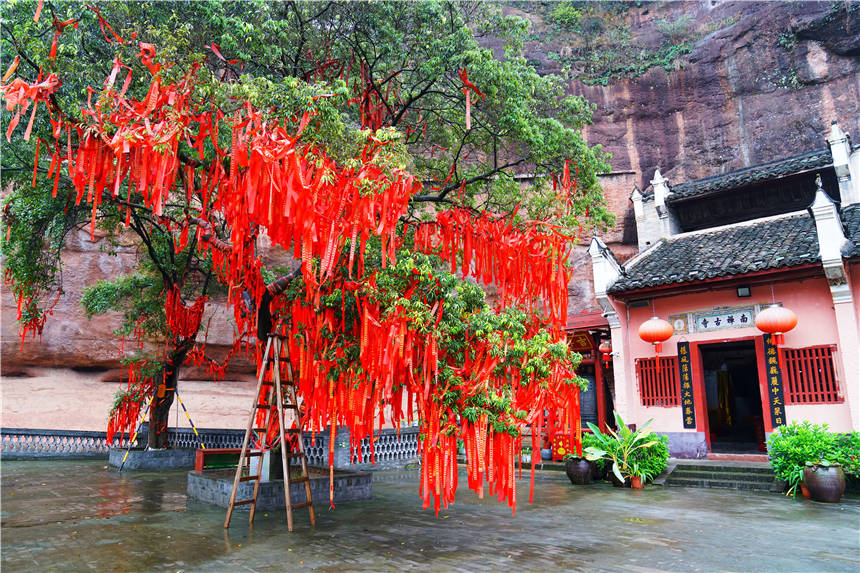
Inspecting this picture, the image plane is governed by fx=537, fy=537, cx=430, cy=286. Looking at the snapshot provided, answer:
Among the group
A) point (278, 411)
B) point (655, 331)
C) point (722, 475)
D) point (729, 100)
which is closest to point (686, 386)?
point (655, 331)

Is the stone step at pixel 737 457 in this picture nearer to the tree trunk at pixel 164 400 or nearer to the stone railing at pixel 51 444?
the tree trunk at pixel 164 400

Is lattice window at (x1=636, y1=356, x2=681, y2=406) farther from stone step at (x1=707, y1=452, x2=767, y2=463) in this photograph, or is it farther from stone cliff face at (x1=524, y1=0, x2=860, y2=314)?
stone cliff face at (x1=524, y1=0, x2=860, y2=314)

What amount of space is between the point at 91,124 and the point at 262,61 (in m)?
4.31

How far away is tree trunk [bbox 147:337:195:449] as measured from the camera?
13.7m

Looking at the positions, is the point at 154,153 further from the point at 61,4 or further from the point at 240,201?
the point at 61,4

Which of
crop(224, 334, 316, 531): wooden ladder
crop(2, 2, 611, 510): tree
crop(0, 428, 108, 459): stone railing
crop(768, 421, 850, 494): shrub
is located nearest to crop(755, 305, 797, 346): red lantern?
crop(768, 421, 850, 494): shrub

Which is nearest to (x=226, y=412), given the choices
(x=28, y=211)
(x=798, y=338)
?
(x=28, y=211)

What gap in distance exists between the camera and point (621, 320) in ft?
45.1

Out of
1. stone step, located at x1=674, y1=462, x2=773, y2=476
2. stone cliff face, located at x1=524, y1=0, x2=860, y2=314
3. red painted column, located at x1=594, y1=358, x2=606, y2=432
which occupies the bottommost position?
stone step, located at x1=674, y1=462, x2=773, y2=476

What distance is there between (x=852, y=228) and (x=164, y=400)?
17.0 m

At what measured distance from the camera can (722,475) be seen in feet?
35.9

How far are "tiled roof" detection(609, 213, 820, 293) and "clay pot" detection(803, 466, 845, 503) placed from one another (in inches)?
169

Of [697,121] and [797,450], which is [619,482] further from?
[697,121]

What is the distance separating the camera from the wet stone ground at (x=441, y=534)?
513 cm
